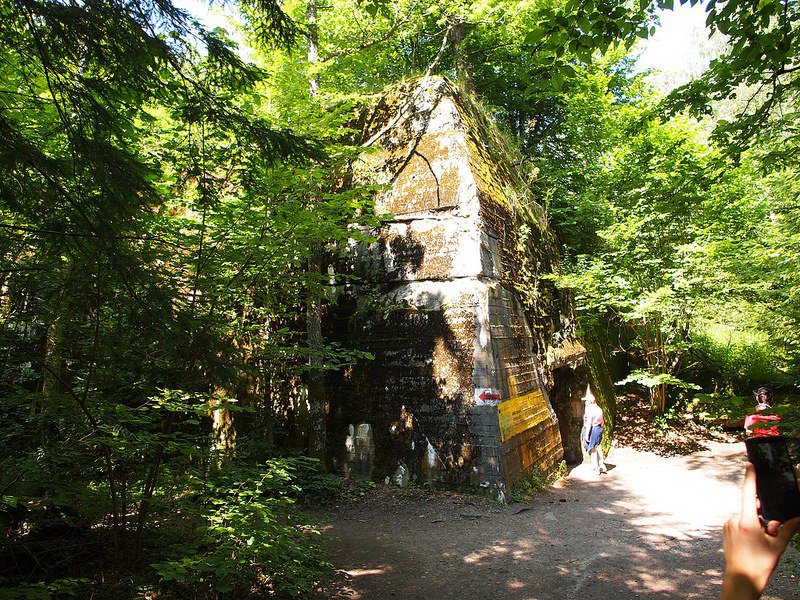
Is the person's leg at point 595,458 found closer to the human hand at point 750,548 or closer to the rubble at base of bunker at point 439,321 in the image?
the rubble at base of bunker at point 439,321

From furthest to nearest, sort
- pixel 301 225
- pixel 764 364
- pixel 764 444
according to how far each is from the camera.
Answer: pixel 764 364, pixel 301 225, pixel 764 444

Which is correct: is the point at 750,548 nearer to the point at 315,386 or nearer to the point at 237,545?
the point at 237,545

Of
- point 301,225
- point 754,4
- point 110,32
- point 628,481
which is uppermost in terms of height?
point 754,4

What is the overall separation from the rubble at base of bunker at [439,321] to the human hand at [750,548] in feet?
19.3

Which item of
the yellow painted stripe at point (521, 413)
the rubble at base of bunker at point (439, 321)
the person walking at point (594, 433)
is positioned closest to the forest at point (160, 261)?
the rubble at base of bunker at point (439, 321)

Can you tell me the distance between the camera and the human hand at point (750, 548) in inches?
36.4

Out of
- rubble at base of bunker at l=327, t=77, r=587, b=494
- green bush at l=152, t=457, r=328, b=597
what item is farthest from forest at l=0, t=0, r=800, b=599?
rubble at base of bunker at l=327, t=77, r=587, b=494

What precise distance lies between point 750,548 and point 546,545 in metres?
5.06

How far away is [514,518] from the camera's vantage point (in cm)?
614

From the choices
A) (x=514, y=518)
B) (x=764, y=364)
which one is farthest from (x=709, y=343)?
(x=514, y=518)

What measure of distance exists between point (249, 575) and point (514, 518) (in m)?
3.88

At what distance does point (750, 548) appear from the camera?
96 centimetres

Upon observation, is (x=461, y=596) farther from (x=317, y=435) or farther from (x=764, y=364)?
(x=764, y=364)

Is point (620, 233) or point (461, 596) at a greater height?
point (620, 233)
